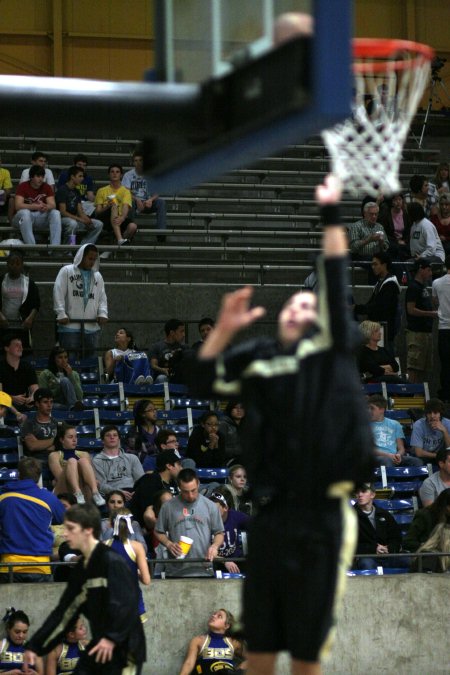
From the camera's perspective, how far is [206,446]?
13.6 m

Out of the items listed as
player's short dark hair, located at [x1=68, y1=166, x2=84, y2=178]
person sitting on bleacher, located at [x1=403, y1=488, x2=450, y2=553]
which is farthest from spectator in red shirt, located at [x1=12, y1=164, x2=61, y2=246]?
person sitting on bleacher, located at [x1=403, y1=488, x2=450, y2=553]

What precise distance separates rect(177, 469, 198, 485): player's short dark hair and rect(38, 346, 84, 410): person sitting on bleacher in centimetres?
336

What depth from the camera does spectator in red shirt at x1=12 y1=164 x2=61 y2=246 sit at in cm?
1758

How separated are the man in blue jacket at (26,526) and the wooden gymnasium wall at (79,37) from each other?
14883mm

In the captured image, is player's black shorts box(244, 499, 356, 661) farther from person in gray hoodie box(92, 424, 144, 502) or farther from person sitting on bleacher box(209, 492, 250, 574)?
person in gray hoodie box(92, 424, 144, 502)

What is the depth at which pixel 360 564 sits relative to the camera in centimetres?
1211

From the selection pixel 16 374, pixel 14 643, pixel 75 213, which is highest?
pixel 75 213

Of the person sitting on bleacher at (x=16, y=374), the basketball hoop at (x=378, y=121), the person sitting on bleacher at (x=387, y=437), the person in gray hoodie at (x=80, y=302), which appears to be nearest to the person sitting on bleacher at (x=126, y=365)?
the person in gray hoodie at (x=80, y=302)

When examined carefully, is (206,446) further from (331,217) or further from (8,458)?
(331,217)

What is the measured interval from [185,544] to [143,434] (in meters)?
2.41

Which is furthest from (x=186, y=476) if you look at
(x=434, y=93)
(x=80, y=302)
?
(x=434, y=93)

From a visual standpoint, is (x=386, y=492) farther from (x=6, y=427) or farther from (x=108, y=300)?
(x=108, y=300)

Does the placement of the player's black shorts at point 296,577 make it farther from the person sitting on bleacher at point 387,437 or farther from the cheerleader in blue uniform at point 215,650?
the person sitting on bleacher at point 387,437

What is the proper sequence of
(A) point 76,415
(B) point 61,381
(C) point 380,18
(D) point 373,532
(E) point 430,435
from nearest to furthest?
(D) point 373,532
(E) point 430,435
(A) point 76,415
(B) point 61,381
(C) point 380,18
